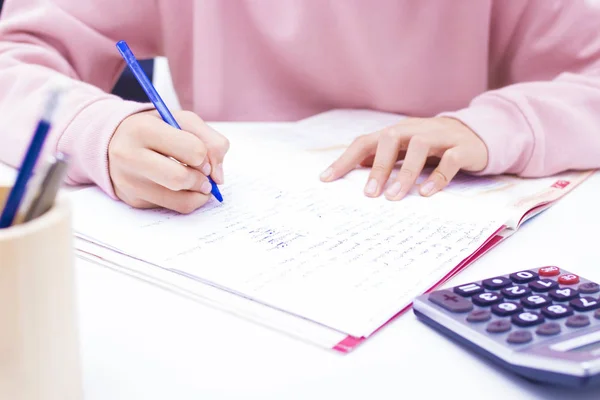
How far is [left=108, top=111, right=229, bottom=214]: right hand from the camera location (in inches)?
16.9

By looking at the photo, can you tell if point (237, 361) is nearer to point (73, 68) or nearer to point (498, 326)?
point (498, 326)

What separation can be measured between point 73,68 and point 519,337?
658 millimetres

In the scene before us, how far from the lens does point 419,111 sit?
34.1 inches

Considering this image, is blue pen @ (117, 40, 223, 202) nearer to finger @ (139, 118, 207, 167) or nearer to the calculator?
finger @ (139, 118, 207, 167)

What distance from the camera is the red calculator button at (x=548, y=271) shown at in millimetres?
356

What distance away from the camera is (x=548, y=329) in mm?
286

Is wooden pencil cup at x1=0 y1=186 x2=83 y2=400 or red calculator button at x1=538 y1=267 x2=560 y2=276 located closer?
wooden pencil cup at x1=0 y1=186 x2=83 y2=400

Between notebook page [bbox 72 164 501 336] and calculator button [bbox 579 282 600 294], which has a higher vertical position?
calculator button [bbox 579 282 600 294]

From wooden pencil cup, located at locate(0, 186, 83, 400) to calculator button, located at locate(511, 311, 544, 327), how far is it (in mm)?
211

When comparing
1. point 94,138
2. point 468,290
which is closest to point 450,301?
point 468,290

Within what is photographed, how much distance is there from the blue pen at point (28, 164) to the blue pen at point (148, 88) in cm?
25

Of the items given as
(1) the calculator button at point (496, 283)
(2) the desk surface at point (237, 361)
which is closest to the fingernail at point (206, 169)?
(2) the desk surface at point (237, 361)

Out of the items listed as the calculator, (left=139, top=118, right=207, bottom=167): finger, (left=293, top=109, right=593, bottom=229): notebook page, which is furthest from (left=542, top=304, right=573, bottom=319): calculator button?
(left=139, top=118, right=207, bottom=167): finger

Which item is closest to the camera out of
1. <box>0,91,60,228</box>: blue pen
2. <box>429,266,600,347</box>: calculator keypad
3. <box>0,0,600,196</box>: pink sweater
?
<box>0,91,60,228</box>: blue pen
